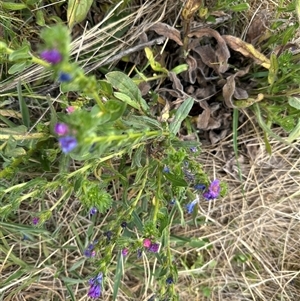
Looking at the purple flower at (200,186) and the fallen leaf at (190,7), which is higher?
the fallen leaf at (190,7)

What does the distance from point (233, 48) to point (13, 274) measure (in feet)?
3.33

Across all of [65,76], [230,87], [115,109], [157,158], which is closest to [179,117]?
[157,158]

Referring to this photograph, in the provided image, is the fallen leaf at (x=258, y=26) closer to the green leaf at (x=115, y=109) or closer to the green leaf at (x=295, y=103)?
the green leaf at (x=295, y=103)

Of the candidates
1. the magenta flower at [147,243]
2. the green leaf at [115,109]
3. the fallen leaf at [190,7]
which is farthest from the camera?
the fallen leaf at [190,7]

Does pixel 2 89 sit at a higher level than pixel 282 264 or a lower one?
higher

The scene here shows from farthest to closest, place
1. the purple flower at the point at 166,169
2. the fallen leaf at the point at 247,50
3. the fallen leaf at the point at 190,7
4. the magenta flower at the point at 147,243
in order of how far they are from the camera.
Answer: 1. the fallen leaf at the point at 247,50
2. the fallen leaf at the point at 190,7
3. the purple flower at the point at 166,169
4. the magenta flower at the point at 147,243

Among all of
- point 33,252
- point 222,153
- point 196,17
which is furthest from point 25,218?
point 196,17

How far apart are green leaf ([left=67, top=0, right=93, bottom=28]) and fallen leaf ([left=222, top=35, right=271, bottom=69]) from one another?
0.41 metres

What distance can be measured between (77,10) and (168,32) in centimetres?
27

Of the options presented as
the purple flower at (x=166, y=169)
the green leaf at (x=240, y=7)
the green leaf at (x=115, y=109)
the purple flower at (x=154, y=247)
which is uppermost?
the green leaf at (x=115, y=109)

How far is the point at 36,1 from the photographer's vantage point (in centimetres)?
124

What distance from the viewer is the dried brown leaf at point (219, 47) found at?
1.34 metres

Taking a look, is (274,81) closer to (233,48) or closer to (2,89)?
(233,48)

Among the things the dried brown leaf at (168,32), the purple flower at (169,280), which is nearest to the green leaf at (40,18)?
the dried brown leaf at (168,32)
